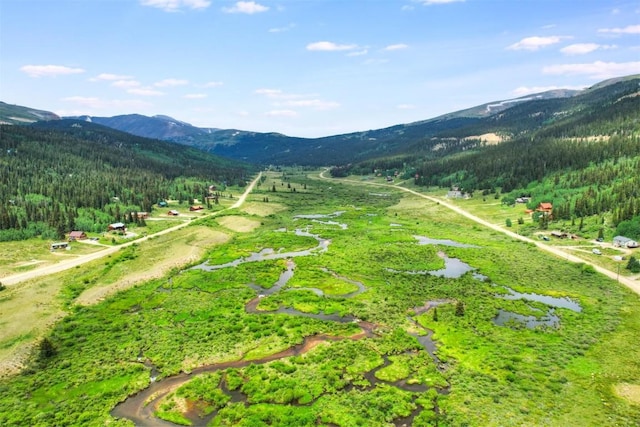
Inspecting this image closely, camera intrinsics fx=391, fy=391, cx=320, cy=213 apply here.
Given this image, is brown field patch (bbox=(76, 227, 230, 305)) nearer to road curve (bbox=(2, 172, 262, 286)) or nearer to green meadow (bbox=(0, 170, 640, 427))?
green meadow (bbox=(0, 170, 640, 427))

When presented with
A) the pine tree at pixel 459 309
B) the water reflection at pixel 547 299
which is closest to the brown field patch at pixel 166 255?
the pine tree at pixel 459 309

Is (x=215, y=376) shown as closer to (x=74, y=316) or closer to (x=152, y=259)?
(x=74, y=316)

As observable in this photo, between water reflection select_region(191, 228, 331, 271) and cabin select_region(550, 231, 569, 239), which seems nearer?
water reflection select_region(191, 228, 331, 271)

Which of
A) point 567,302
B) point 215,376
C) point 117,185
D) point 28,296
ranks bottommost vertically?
point 567,302

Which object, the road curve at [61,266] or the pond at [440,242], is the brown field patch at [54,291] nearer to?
the road curve at [61,266]

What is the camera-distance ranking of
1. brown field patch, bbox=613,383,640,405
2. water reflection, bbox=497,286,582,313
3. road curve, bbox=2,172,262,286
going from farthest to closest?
road curve, bbox=2,172,262,286 < water reflection, bbox=497,286,582,313 < brown field patch, bbox=613,383,640,405

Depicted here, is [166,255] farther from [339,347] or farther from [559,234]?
[559,234]

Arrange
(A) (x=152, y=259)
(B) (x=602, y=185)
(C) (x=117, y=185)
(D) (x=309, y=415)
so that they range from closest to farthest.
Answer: (D) (x=309, y=415) → (A) (x=152, y=259) → (B) (x=602, y=185) → (C) (x=117, y=185)

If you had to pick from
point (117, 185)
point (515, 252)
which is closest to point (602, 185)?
point (515, 252)

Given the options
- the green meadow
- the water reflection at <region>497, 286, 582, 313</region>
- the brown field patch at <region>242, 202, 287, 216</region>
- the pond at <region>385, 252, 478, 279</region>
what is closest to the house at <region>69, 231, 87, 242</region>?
the green meadow
